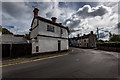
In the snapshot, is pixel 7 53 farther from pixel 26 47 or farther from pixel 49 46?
pixel 49 46

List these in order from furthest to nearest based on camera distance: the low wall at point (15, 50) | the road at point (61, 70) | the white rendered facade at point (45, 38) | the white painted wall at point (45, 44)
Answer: the white rendered facade at point (45, 38)
the white painted wall at point (45, 44)
the low wall at point (15, 50)
the road at point (61, 70)

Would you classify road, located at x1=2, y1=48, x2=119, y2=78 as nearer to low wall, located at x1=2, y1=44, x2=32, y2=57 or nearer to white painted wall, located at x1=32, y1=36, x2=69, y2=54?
low wall, located at x1=2, y1=44, x2=32, y2=57

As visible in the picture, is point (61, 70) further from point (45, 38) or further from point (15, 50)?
point (15, 50)

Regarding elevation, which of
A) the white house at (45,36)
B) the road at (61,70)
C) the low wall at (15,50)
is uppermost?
the white house at (45,36)

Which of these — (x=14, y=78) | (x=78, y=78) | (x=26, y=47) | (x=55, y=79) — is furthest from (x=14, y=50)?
(x=78, y=78)

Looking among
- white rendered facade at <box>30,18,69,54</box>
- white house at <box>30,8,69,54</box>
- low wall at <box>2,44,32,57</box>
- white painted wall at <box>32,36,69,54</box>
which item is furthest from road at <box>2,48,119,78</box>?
white house at <box>30,8,69,54</box>

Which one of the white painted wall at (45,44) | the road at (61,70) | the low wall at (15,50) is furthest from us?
the white painted wall at (45,44)

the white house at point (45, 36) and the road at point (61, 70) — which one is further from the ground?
the white house at point (45, 36)

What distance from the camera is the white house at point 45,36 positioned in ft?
36.1

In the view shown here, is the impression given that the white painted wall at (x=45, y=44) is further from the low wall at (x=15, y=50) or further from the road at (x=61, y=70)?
the road at (x=61, y=70)

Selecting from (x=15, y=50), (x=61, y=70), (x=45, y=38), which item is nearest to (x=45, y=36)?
(x=45, y=38)

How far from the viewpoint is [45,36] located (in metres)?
12.1

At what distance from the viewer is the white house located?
1100 centimetres

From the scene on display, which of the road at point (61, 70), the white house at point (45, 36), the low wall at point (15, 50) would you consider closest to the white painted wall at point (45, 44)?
the white house at point (45, 36)
